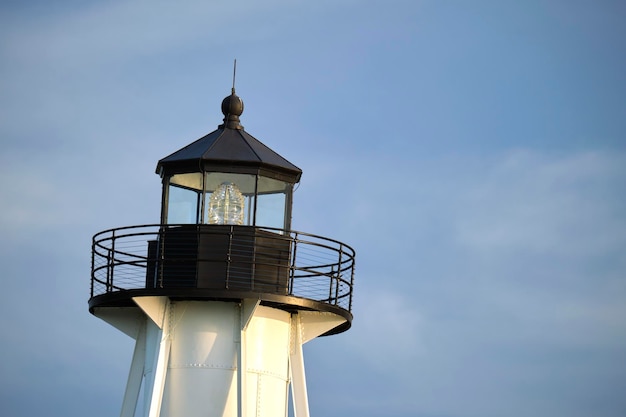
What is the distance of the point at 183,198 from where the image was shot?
32.0 meters

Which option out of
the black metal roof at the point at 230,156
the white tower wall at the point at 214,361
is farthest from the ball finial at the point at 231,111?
the white tower wall at the point at 214,361

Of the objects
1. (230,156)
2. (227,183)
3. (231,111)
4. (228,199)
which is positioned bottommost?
(228,199)

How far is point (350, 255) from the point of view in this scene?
3175 centimetres

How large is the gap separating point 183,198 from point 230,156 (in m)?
1.34

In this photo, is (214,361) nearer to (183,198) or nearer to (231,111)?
(183,198)

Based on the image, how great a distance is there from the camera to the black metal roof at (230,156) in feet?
103

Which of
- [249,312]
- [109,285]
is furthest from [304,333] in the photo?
[109,285]

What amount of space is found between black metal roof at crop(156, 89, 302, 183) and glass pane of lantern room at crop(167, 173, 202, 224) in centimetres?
22

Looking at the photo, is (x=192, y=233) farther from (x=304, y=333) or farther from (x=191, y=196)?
(x=304, y=333)

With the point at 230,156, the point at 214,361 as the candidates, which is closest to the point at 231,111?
the point at 230,156

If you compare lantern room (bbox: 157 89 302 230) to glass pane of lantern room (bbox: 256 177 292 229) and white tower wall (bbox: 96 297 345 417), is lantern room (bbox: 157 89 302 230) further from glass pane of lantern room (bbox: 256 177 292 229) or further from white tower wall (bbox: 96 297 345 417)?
white tower wall (bbox: 96 297 345 417)

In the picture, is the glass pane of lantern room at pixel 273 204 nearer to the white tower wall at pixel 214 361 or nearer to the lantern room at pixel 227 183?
the lantern room at pixel 227 183

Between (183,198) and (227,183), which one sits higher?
(227,183)

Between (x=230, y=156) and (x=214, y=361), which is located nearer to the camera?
(x=214, y=361)
